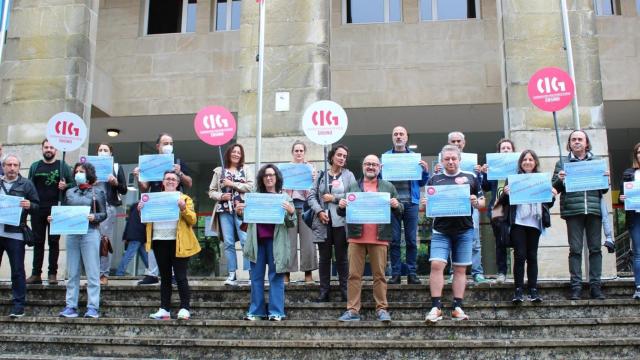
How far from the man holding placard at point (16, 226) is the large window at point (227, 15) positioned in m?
9.28

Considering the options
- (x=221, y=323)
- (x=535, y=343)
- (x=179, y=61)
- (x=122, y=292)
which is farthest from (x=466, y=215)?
(x=179, y=61)

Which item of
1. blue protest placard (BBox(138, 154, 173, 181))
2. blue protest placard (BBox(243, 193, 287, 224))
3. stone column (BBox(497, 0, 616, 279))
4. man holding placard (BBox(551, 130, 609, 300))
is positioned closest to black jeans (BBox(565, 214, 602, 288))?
man holding placard (BBox(551, 130, 609, 300))

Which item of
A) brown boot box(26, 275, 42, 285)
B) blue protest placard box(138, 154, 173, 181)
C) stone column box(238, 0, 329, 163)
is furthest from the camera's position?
stone column box(238, 0, 329, 163)

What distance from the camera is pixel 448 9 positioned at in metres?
16.8

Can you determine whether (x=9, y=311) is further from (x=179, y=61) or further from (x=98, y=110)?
(x=179, y=61)

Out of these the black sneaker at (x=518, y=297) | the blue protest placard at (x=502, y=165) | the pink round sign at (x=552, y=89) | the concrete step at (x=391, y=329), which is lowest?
the concrete step at (x=391, y=329)

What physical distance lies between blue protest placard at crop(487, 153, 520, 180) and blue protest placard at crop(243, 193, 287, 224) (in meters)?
2.93

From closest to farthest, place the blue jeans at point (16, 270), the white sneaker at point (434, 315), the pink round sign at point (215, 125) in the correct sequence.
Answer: the white sneaker at point (434, 315) → the blue jeans at point (16, 270) → the pink round sign at point (215, 125)

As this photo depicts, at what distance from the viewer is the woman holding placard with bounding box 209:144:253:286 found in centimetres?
945

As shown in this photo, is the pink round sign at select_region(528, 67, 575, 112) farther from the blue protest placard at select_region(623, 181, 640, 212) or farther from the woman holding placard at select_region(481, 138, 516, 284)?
the blue protest placard at select_region(623, 181, 640, 212)

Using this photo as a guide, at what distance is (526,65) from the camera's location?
11945 mm

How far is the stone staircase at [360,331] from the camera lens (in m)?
7.12

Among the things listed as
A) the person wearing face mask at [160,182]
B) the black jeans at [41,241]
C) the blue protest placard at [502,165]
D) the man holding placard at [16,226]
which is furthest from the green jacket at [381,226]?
the black jeans at [41,241]

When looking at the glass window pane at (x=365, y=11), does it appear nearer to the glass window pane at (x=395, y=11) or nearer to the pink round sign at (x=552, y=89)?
the glass window pane at (x=395, y=11)
